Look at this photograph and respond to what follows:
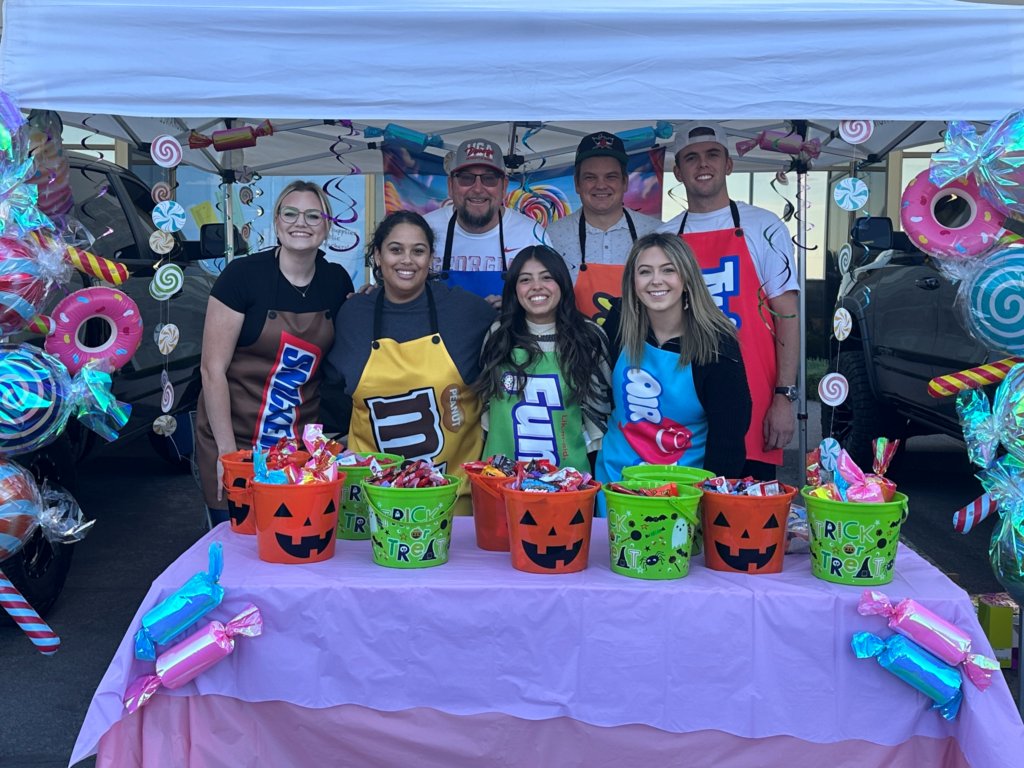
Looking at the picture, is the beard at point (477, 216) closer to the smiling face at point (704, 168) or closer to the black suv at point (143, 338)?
the smiling face at point (704, 168)

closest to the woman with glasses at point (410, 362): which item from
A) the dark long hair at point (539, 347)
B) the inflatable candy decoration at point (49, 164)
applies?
the dark long hair at point (539, 347)

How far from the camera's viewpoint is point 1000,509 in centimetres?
268

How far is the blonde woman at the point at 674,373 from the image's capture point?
8.59ft

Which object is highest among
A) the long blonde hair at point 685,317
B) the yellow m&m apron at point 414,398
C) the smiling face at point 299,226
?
the smiling face at point 299,226

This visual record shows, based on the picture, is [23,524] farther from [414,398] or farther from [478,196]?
[478,196]

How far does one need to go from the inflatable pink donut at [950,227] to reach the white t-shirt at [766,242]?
35.7 inches

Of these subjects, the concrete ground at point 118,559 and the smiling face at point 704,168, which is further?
the smiling face at point 704,168

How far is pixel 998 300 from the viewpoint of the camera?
2.67 m

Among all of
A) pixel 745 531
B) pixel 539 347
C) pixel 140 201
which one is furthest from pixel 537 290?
pixel 140 201

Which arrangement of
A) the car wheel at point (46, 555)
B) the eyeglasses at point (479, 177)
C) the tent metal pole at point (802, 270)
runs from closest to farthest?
the car wheel at point (46, 555) < the eyeglasses at point (479, 177) < the tent metal pole at point (802, 270)

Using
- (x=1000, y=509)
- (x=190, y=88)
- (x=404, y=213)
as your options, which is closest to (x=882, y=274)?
(x=1000, y=509)

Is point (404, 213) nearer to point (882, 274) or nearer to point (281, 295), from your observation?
point (281, 295)

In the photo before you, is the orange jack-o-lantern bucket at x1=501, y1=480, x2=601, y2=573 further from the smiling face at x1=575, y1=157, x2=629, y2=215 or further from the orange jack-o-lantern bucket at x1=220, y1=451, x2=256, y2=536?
the smiling face at x1=575, y1=157, x2=629, y2=215

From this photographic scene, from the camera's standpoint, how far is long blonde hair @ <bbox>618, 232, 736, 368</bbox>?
2.63 meters
